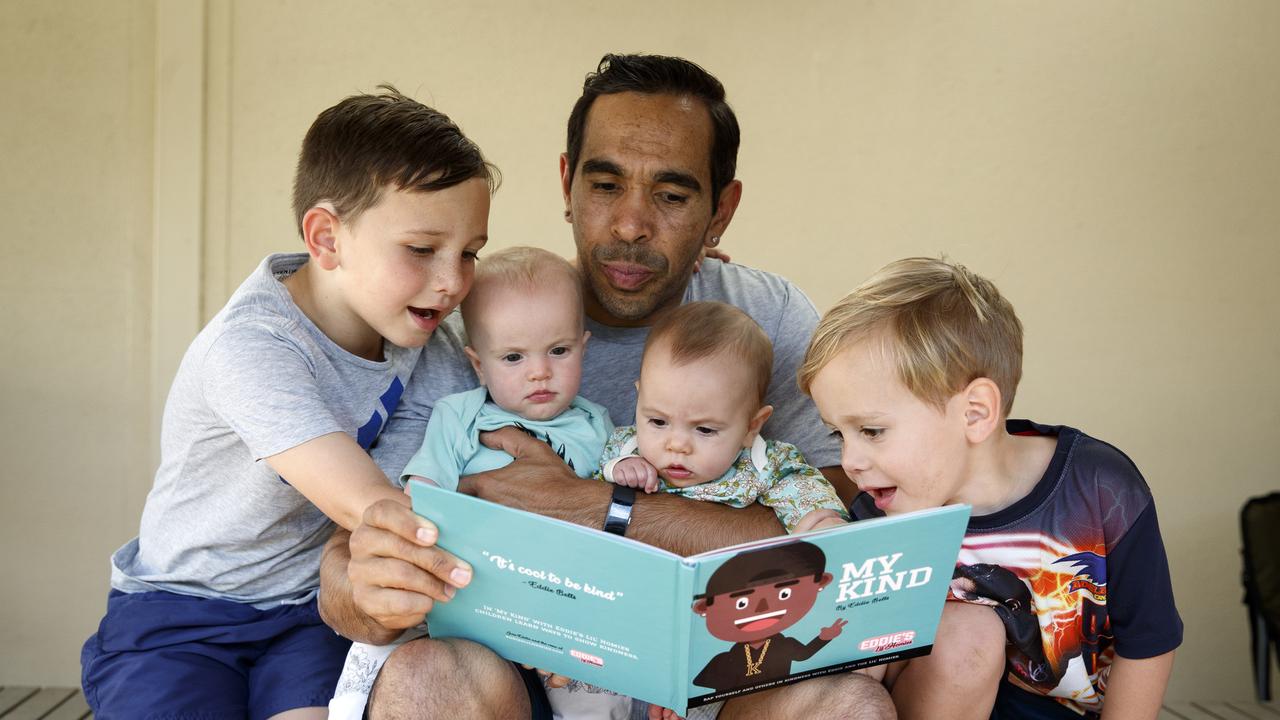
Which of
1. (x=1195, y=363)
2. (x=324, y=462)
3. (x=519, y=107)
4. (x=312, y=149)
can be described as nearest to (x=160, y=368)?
(x=519, y=107)

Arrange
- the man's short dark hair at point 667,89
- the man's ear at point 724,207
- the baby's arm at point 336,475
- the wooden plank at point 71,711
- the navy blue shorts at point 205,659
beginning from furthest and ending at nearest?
the wooden plank at point 71,711
the man's ear at point 724,207
the man's short dark hair at point 667,89
the navy blue shorts at point 205,659
the baby's arm at point 336,475

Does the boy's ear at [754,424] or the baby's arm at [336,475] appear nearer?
the baby's arm at [336,475]

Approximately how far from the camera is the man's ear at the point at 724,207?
288 cm

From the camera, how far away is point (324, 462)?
5.82 ft

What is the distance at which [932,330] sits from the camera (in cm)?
190

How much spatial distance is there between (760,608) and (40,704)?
3.67 metres

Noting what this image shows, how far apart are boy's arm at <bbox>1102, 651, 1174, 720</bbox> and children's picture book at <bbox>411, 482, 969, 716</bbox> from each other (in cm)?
46

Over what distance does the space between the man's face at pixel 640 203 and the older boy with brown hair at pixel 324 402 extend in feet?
1.64

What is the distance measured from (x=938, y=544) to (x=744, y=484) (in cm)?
59

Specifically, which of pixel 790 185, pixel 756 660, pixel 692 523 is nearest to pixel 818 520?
pixel 692 523

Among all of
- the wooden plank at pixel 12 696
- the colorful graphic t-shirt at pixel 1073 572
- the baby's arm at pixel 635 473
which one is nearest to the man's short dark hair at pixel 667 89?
the baby's arm at pixel 635 473

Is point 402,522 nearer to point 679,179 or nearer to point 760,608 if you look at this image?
point 760,608

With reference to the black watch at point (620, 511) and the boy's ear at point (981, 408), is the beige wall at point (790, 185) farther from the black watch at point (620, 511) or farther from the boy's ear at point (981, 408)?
the boy's ear at point (981, 408)

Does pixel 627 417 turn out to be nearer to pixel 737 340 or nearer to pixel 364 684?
pixel 737 340
